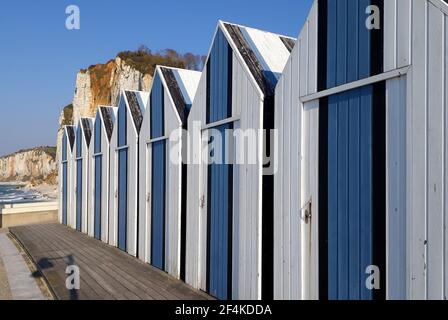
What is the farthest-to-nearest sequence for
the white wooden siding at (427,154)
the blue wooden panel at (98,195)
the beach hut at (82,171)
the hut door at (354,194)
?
1. the beach hut at (82,171)
2. the blue wooden panel at (98,195)
3. the hut door at (354,194)
4. the white wooden siding at (427,154)

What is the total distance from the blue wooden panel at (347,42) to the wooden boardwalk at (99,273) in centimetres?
384

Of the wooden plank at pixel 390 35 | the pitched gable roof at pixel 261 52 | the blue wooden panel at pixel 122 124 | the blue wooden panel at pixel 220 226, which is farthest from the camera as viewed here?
the blue wooden panel at pixel 122 124

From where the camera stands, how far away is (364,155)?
12.0 feet

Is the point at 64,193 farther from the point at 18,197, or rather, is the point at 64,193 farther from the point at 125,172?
the point at 18,197

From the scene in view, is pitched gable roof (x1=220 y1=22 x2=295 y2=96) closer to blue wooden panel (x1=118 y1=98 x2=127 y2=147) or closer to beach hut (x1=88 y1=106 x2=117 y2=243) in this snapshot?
blue wooden panel (x1=118 y1=98 x2=127 y2=147)

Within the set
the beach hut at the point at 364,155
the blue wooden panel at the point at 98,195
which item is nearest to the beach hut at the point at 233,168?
the beach hut at the point at 364,155

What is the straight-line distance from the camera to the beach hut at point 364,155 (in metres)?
3.06

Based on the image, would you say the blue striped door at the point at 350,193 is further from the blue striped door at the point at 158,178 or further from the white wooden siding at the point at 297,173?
the blue striped door at the point at 158,178

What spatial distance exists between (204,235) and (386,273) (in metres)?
3.30

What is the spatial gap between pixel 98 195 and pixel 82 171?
200 cm

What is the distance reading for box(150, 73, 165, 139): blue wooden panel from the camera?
7786 mm

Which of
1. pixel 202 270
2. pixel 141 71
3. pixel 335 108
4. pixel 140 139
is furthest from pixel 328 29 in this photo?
pixel 141 71

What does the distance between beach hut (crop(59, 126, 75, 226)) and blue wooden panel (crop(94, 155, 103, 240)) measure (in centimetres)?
313

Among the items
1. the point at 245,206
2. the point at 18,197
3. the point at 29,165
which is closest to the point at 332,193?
the point at 245,206
